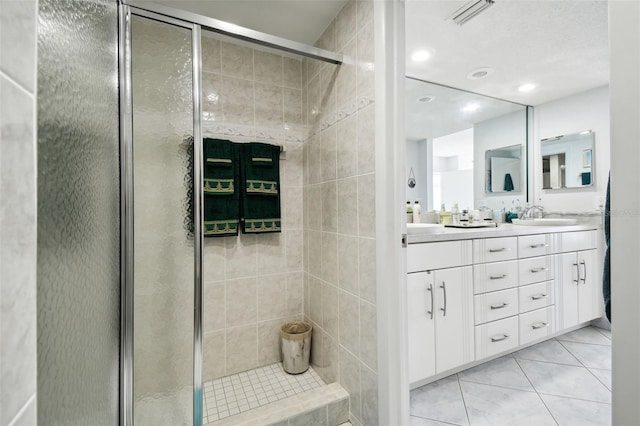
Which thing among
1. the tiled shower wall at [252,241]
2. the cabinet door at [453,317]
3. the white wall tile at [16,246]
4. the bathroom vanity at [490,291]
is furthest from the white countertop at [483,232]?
the white wall tile at [16,246]

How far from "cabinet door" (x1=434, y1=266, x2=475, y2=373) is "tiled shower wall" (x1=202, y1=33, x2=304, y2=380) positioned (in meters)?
0.96

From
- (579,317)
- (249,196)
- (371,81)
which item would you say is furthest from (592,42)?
(249,196)

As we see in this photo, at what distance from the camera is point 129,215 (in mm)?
885

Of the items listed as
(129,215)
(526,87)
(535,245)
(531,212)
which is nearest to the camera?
(129,215)

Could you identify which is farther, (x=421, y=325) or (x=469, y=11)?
(x=421, y=325)

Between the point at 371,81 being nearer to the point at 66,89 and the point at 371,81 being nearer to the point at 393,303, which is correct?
the point at 393,303

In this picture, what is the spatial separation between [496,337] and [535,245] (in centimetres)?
76

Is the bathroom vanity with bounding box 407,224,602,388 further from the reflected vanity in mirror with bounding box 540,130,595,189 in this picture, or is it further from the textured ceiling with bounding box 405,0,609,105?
the textured ceiling with bounding box 405,0,609,105

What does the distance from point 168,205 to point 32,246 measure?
68 centimetres

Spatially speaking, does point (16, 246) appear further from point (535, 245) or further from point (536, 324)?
point (536, 324)

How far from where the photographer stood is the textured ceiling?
5.06 feet

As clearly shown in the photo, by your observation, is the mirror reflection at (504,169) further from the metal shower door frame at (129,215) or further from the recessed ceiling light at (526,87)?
the metal shower door frame at (129,215)

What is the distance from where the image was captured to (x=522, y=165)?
289 centimetres

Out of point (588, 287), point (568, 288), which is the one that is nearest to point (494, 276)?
point (568, 288)
